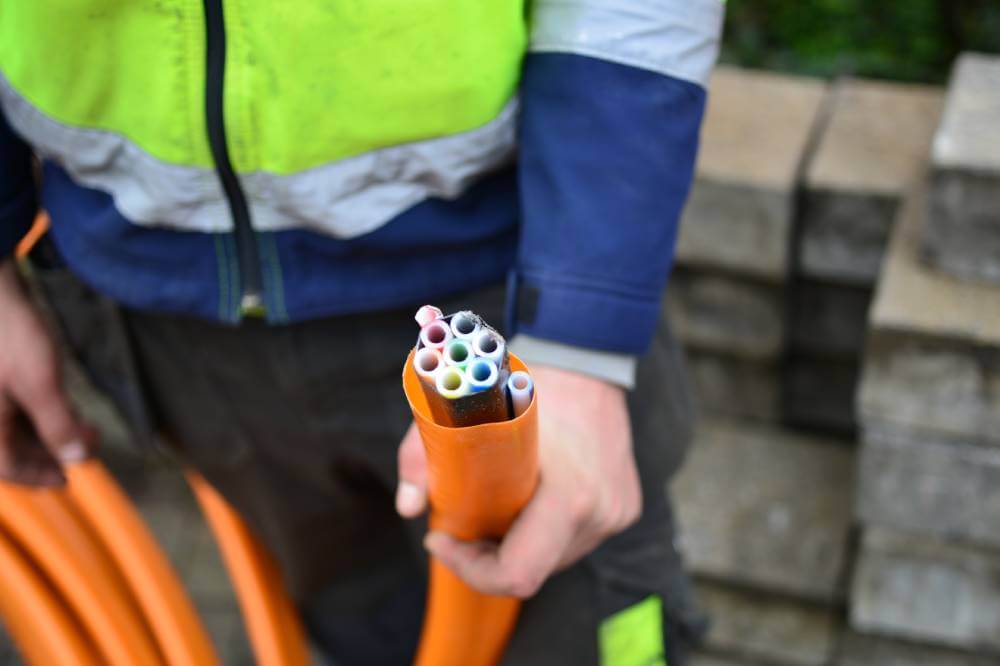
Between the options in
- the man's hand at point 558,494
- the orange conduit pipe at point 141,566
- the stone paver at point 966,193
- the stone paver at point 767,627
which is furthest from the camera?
Answer: the stone paver at point 767,627

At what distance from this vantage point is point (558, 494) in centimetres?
85

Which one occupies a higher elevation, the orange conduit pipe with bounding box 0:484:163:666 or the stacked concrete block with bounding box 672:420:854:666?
the orange conduit pipe with bounding box 0:484:163:666

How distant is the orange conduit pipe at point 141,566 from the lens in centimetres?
117

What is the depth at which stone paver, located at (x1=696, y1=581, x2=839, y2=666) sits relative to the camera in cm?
206

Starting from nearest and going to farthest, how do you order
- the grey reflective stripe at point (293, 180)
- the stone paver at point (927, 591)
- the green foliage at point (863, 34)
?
the grey reflective stripe at point (293, 180)
the stone paver at point (927, 591)
the green foliage at point (863, 34)

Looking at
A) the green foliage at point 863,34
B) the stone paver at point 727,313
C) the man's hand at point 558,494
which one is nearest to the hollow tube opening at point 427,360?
the man's hand at point 558,494

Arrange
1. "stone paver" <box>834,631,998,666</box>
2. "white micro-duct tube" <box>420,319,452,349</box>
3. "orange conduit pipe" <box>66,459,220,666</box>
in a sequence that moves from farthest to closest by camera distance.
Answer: "stone paver" <box>834,631,998,666</box> < "orange conduit pipe" <box>66,459,220,666</box> < "white micro-duct tube" <box>420,319,452,349</box>

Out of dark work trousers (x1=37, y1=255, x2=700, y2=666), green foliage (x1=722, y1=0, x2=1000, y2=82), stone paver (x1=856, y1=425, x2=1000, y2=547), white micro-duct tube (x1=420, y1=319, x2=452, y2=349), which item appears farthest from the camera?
green foliage (x1=722, y1=0, x2=1000, y2=82)

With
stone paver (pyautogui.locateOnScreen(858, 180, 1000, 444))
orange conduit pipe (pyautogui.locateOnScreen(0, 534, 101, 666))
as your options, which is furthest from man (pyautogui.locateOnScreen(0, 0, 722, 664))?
stone paver (pyautogui.locateOnScreen(858, 180, 1000, 444))

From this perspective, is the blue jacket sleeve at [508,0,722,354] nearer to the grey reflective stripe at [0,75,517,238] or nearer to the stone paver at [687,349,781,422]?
the grey reflective stripe at [0,75,517,238]

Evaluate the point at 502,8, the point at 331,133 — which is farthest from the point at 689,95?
the point at 331,133

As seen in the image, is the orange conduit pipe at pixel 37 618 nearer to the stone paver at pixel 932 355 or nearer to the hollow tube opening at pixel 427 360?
the hollow tube opening at pixel 427 360

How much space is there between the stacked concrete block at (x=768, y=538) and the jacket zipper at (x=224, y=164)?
48.4 inches

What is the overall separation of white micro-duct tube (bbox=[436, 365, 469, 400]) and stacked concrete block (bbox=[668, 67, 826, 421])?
1.33m
